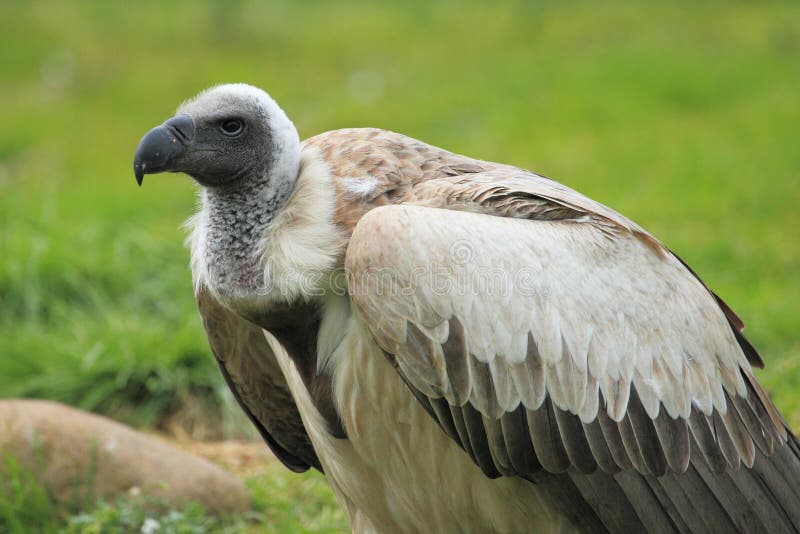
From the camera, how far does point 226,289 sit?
3787 millimetres

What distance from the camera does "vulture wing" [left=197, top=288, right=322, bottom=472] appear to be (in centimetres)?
441

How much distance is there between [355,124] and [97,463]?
22.2 ft

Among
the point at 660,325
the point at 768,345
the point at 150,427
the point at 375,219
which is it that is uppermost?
the point at 375,219

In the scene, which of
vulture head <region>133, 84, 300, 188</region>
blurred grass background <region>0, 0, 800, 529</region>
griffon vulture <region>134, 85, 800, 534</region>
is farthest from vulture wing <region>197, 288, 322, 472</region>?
blurred grass background <region>0, 0, 800, 529</region>

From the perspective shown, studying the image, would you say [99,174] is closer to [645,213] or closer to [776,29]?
[645,213]

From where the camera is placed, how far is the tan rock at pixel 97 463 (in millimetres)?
5496

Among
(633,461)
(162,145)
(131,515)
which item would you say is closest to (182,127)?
(162,145)

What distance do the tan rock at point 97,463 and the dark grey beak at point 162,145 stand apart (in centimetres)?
225

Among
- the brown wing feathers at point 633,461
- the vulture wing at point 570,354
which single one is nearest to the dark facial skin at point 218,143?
the vulture wing at point 570,354

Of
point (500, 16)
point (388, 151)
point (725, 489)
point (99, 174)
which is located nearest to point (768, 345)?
point (725, 489)

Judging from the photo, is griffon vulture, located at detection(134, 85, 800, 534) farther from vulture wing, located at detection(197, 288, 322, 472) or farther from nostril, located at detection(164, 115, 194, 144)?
vulture wing, located at detection(197, 288, 322, 472)

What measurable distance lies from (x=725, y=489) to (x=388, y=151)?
1.69 metres

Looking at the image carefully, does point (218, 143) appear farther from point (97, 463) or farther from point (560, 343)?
point (97, 463)

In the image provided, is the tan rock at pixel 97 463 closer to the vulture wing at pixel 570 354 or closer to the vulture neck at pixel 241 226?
the vulture neck at pixel 241 226
